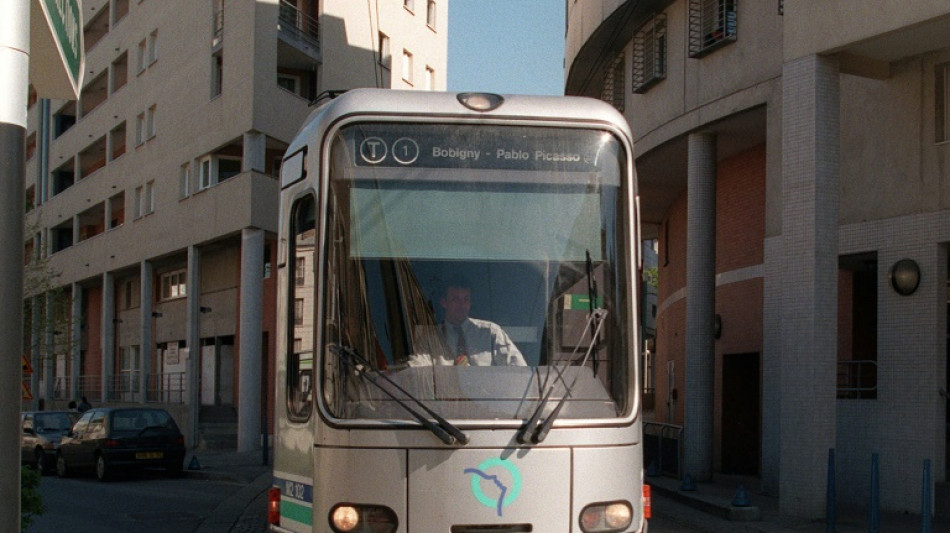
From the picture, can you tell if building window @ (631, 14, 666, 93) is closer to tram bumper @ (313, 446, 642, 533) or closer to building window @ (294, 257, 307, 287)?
building window @ (294, 257, 307, 287)

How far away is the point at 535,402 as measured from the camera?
6.60 meters

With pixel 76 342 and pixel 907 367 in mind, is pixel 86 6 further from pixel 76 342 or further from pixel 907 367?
pixel 907 367

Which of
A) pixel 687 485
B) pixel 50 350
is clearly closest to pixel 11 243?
pixel 687 485

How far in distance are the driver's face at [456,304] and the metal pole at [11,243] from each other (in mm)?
2412

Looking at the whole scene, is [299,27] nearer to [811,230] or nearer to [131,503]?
[131,503]

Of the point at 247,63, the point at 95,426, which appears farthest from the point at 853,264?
the point at 247,63

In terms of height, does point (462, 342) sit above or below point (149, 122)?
below

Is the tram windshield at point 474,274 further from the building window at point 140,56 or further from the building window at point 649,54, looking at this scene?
the building window at point 140,56

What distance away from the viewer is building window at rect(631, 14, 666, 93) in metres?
21.6

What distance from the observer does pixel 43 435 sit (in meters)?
25.9

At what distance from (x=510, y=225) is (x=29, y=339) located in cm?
3168

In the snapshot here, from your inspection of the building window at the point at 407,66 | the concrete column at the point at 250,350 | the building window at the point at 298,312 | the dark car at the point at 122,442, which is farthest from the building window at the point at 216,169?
the building window at the point at 298,312

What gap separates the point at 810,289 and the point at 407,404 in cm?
875

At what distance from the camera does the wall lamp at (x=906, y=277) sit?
1500 centimetres
